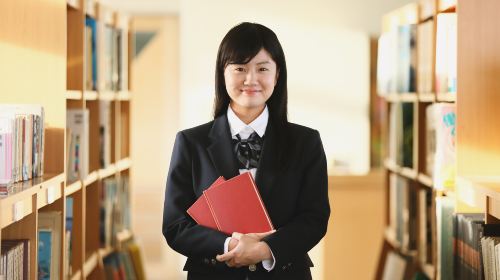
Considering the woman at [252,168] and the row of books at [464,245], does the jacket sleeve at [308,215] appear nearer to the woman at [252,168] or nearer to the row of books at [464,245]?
the woman at [252,168]

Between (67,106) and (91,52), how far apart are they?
15.3 inches

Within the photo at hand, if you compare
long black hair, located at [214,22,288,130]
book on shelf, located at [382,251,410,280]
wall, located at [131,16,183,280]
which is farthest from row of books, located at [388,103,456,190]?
wall, located at [131,16,183,280]

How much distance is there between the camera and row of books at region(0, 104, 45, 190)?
231cm

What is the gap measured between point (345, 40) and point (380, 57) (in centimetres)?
84

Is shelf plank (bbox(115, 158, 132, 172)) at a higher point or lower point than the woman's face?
lower

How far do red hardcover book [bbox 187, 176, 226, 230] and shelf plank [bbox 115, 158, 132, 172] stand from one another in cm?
245

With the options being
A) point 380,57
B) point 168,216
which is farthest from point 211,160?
point 380,57

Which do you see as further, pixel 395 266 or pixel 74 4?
pixel 395 266

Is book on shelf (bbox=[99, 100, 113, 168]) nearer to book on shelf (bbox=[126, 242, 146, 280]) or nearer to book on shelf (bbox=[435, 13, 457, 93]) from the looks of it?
book on shelf (bbox=[126, 242, 146, 280])

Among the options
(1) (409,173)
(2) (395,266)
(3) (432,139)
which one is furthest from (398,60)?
(2) (395,266)

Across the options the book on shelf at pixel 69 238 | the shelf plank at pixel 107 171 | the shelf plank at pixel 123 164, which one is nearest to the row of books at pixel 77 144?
the book on shelf at pixel 69 238

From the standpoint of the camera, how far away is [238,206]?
212cm

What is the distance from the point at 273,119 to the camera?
2.23 meters

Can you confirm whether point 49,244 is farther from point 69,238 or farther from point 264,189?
point 264,189
